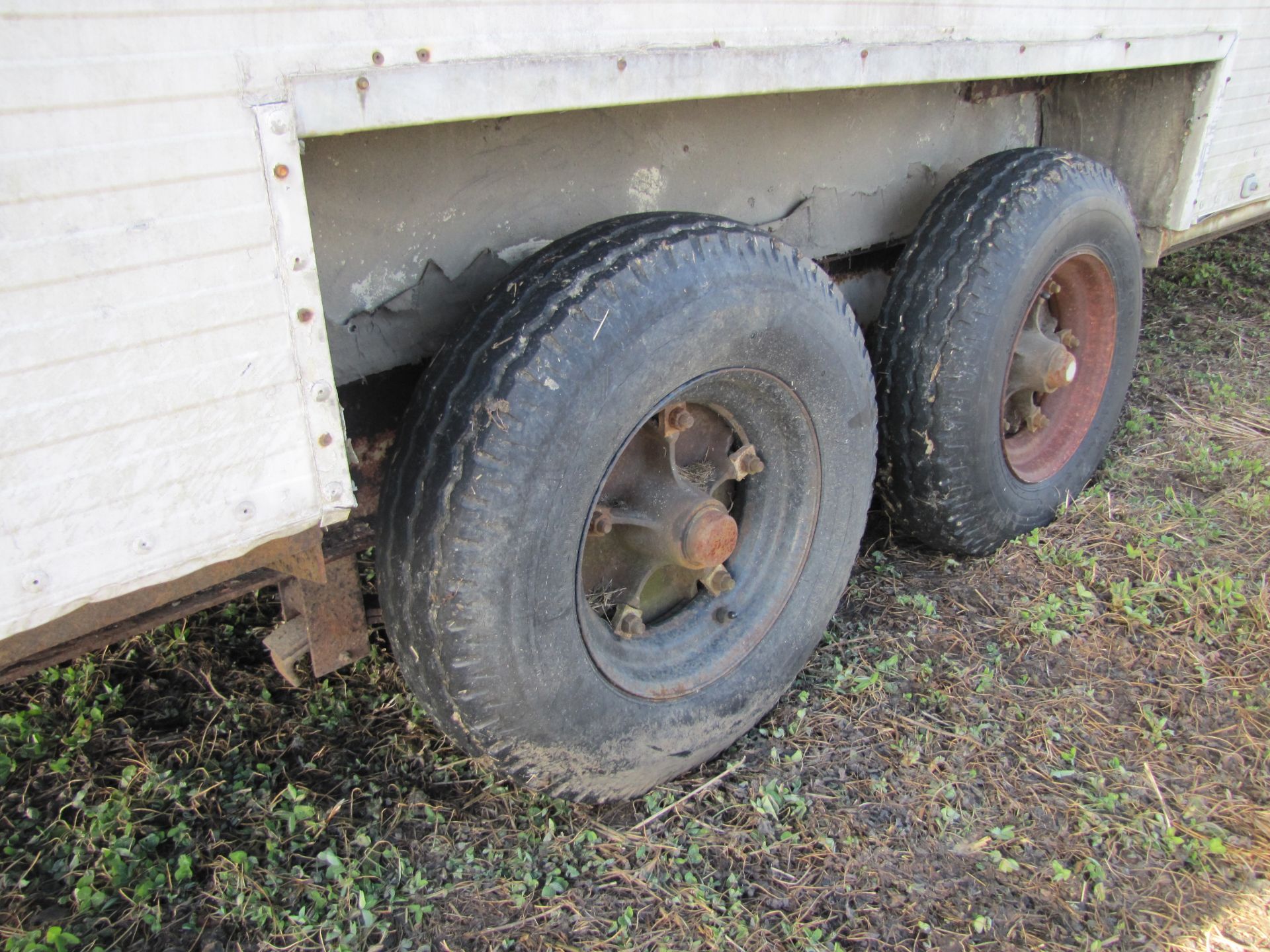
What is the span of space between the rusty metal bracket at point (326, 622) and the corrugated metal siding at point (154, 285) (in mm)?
570

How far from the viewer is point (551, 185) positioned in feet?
6.31

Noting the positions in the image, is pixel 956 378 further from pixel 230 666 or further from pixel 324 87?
pixel 230 666

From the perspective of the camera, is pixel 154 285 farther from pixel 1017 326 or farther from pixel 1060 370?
pixel 1060 370

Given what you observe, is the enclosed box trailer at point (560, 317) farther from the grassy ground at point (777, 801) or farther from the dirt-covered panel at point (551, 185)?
the grassy ground at point (777, 801)

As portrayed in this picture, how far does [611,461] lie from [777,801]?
85 centimetres

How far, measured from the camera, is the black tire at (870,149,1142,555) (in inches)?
96.0

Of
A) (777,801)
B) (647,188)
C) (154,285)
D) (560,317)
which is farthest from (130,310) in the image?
(777,801)

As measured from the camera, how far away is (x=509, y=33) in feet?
4.77

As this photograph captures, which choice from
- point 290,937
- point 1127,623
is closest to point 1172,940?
point 1127,623

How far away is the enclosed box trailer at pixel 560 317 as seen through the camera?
116cm

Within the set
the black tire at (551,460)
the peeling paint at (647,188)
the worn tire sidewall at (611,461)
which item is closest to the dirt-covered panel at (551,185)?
the peeling paint at (647,188)

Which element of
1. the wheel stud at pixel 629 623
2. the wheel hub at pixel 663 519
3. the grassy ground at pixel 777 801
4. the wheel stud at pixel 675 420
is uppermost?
the wheel stud at pixel 675 420

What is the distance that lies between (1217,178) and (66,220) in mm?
3403

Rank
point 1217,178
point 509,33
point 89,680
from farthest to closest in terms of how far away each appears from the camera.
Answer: point 1217,178 < point 89,680 < point 509,33
